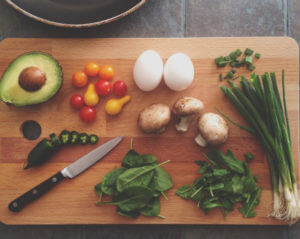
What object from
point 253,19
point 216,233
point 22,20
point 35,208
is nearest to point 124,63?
point 22,20

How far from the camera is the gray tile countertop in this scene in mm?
1298

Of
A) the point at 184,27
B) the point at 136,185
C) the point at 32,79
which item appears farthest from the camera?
the point at 184,27

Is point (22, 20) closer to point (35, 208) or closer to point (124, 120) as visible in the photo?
point (124, 120)

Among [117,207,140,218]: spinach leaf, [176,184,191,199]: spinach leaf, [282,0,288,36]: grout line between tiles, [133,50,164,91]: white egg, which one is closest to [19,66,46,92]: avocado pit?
[133,50,164,91]: white egg

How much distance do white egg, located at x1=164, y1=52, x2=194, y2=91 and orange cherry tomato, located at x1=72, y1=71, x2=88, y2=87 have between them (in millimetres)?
341

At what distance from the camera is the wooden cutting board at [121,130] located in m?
1.25

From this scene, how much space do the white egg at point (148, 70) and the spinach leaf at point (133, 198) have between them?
416 millimetres

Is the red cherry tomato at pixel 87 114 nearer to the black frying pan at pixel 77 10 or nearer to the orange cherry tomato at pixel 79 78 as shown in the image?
the orange cherry tomato at pixel 79 78

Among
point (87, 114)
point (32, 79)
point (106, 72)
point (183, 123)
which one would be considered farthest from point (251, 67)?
point (32, 79)

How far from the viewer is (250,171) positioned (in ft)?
4.02

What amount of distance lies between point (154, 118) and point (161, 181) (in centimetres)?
27

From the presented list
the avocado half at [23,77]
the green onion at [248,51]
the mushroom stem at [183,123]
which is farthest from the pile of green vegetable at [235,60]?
the avocado half at [23,77]

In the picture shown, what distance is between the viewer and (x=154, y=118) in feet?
3.81

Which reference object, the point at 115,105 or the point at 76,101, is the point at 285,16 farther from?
the point at 76,101
